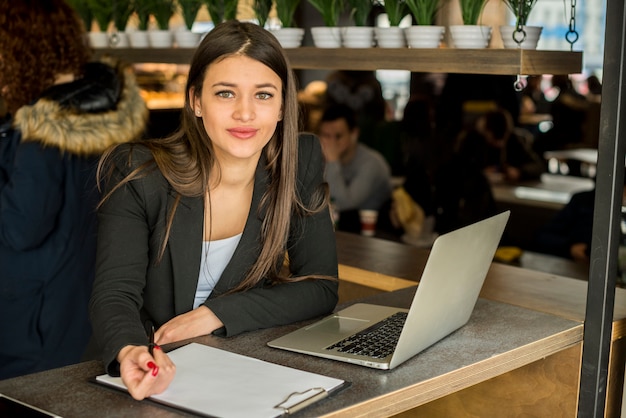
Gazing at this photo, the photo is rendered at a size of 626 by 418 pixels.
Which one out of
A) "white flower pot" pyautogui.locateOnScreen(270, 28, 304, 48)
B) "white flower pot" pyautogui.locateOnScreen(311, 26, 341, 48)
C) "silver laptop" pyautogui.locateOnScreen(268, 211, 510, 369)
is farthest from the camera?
"white flower pot" pyautogui.locateOnScreen(270, 28, 304, 48)

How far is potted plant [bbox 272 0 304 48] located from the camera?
2.84 metres

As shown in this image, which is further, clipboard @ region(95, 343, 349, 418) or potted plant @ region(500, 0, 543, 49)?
potted plant @ region(500, 0, 543, 49)

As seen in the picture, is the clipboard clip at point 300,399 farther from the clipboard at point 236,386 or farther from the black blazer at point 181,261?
the black blazer at point 181,261

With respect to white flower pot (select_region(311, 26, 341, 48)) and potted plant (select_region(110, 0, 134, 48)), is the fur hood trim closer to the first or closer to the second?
white flower pot (select_region(311, 26, 341, 48))

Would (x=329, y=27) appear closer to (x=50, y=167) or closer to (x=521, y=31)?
(x=521, y=31)

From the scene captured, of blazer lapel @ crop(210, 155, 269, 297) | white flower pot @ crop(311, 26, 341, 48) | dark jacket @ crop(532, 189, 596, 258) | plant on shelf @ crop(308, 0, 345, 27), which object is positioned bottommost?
dark jacket @ crop(532, 189, 596, 258)

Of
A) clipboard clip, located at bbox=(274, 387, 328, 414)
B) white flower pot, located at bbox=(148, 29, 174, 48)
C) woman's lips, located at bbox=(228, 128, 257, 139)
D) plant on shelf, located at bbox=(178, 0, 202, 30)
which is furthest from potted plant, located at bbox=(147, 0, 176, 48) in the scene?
clipboard clip, located at bbox=(274, 387, 328, 414)

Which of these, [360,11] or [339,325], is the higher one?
[360,11]

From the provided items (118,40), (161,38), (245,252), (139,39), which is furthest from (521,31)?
A: (118,40)

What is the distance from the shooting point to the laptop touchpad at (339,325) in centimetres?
178

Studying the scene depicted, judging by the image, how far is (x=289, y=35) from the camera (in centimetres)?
284

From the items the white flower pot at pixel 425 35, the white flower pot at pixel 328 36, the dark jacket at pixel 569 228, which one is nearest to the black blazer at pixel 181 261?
the white flower pot at pixel 425 35

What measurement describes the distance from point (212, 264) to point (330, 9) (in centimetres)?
111

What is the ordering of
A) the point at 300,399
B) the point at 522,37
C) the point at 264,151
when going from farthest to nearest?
the point at 522,37 < the point at 264,151 < the point at 300,399
